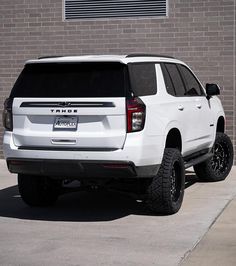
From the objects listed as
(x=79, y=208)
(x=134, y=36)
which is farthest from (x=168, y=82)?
(x=134, y=36)

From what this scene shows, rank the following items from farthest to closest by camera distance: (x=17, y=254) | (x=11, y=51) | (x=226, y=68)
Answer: (x=11, y=51) → (x=226, y=68) → (x=17, y=254)

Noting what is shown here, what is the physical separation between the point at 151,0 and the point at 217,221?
6177mm

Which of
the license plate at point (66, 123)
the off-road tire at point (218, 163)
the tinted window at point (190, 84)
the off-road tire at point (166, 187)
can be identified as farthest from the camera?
the off-road tire at point (218, 163)

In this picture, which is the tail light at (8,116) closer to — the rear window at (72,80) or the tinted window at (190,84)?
the rear window at (72,80)

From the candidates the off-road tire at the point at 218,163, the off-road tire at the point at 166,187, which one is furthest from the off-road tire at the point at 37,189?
the off-road tire at the point at 218,163

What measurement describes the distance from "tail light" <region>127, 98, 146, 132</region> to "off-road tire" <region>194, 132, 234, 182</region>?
3.19 meters

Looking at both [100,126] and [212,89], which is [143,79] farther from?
[212,89]

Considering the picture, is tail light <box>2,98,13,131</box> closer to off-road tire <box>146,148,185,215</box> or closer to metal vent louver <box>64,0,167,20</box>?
off-road tire <box>146,148,185,215</box>

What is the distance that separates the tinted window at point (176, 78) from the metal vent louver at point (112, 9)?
3906 mm

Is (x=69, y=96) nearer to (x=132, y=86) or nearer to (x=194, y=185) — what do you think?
(x=132, y=86)

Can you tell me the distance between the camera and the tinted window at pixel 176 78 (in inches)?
327

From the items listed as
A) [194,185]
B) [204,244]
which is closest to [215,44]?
[194,185]

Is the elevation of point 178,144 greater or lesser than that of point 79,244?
greater

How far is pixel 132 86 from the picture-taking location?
7.06 meters
